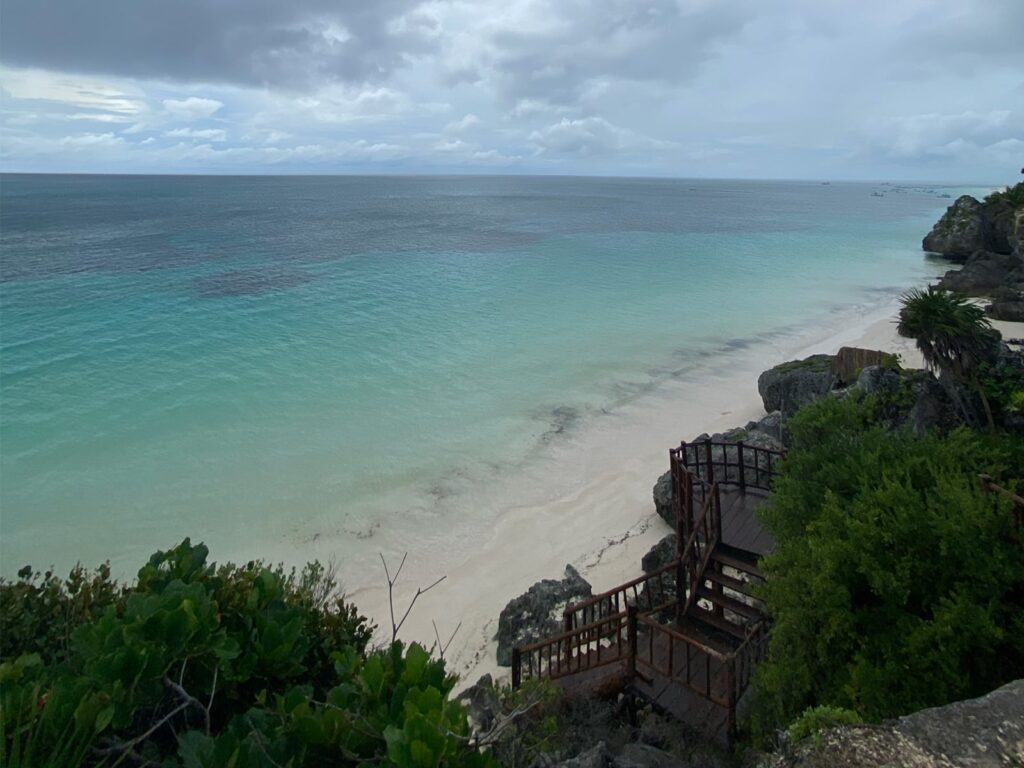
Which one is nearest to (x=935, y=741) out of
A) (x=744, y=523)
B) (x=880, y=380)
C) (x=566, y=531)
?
(x=744, y=523)

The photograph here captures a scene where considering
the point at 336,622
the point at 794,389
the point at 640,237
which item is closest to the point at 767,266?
the point at 640,237

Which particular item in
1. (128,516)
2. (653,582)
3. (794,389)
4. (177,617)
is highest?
(177,617)

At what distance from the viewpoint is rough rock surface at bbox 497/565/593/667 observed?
10570mm

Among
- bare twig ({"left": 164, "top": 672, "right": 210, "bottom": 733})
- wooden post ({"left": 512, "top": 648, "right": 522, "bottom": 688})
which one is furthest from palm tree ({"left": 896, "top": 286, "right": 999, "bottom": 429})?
bare twig ({"left": 164, "top": 672, "right": 210, "bottom": 733})

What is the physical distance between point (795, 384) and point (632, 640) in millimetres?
13813

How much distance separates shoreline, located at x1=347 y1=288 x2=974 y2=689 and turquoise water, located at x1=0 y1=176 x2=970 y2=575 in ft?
4.12

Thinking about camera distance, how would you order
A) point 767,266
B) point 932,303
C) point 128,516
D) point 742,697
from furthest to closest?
1. point 767,266
2. point 128,516
3. point 932,303
4. point 742,697

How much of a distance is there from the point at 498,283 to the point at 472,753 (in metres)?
41.4

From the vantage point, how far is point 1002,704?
4.62 m

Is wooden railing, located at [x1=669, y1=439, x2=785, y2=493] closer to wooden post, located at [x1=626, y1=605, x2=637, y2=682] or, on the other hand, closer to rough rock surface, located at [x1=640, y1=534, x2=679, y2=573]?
rough rock surface, located at [x1=640, y1=534, x2=679, y2=573]

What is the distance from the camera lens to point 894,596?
614 centimetres

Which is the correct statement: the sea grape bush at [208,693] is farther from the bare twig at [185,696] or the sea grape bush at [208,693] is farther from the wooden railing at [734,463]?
the wooden railing at [734,463]

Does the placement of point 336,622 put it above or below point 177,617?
below

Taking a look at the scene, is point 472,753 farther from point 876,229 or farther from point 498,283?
point 876,229
